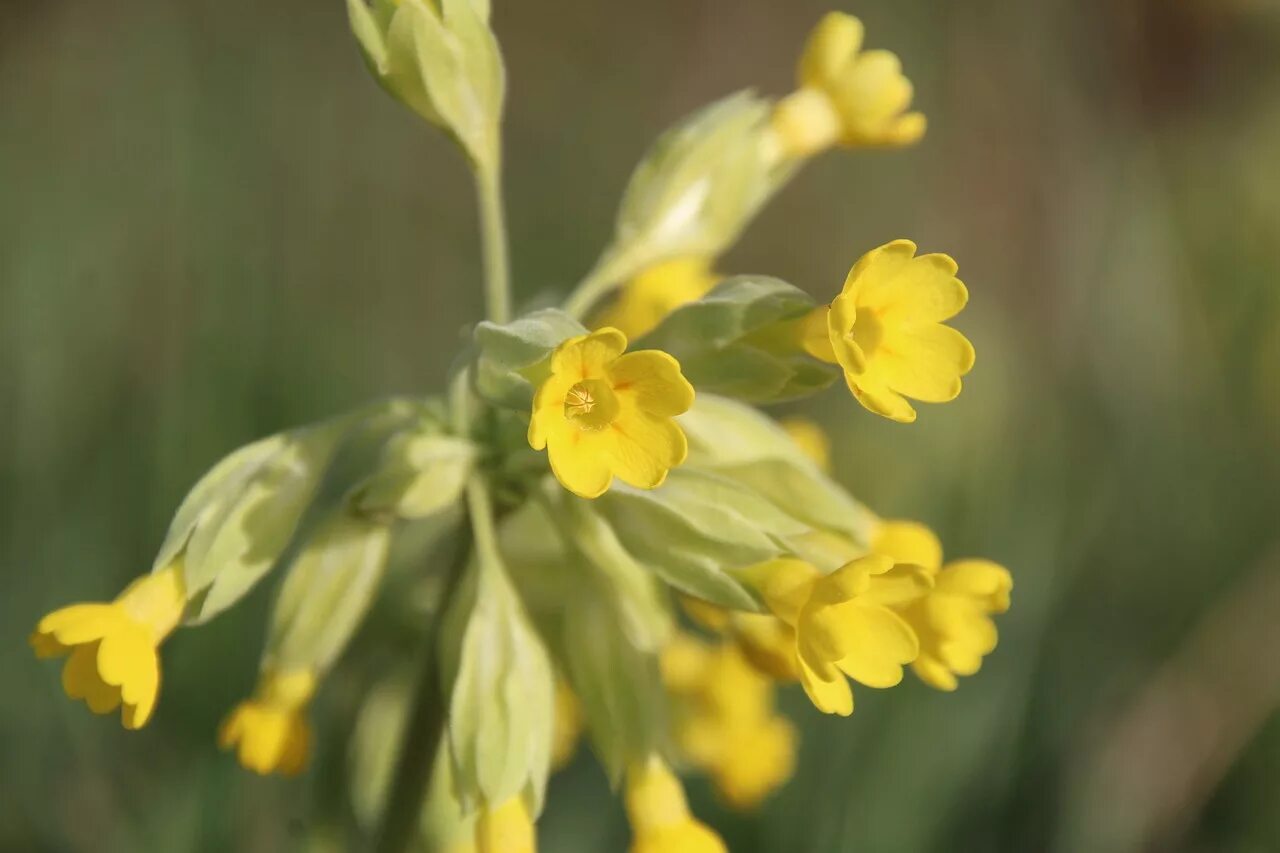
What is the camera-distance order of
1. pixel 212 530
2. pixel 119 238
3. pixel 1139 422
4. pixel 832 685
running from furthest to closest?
pixel 119 238, pixel 1139 422, pixel 212 530, pixel 832 685

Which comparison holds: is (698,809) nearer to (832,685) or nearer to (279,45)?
(832,685)

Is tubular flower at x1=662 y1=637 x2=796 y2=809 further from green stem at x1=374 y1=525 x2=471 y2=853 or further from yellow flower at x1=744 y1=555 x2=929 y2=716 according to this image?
yellow flower at x1=744 y1=555 x2=929 y2=716

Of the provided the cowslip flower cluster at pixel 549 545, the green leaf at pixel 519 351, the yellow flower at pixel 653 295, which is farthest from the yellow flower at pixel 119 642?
the yellow flower at pixel 653 295

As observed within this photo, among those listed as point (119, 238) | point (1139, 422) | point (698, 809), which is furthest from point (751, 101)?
point (119, 238)

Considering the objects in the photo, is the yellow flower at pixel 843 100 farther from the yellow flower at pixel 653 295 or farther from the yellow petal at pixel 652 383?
the yellow petal at pixel 652 383

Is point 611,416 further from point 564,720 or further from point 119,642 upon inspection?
point 564,720

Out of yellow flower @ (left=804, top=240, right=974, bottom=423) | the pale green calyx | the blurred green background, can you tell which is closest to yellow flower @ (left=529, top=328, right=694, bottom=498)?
yellow flower @ (left=804, top=240, right=974, bottom=423)
